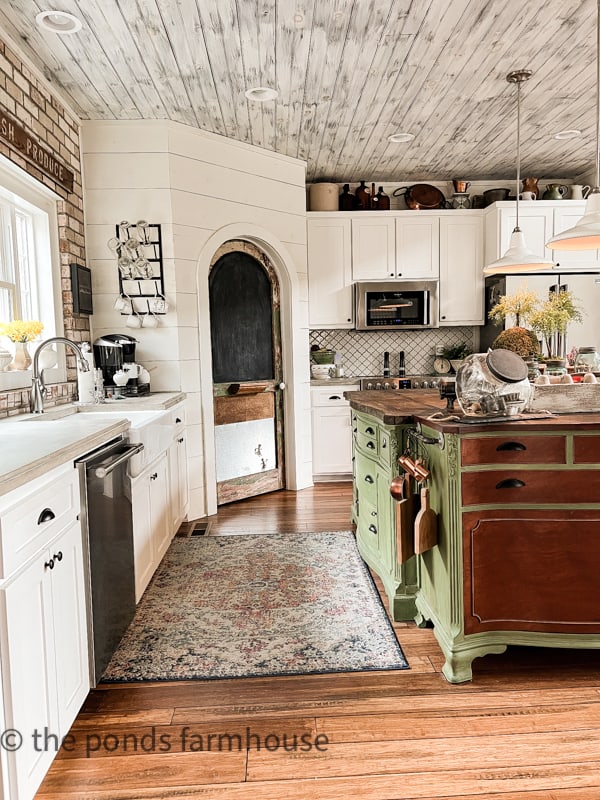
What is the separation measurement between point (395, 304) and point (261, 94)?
7.89 feet

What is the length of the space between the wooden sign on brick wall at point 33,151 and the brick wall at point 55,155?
3 cm

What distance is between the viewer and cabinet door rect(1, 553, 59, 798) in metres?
1.41

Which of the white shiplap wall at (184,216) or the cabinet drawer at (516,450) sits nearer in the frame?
the cabinet drawer at (516,450)

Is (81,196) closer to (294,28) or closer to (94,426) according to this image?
(294,28)

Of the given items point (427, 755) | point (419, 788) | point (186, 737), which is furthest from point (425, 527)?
point (186, 737)

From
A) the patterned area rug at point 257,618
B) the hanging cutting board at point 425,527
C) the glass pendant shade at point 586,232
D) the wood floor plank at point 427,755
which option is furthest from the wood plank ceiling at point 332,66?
the wood floor plank at point 427,755

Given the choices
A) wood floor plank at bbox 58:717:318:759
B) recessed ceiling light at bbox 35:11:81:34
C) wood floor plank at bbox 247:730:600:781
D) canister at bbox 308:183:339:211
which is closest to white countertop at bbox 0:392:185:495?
wood floor plank at bbox 58:717:318:759

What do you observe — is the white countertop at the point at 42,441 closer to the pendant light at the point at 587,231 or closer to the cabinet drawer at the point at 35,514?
the cabinet drawer at the point at 35,514

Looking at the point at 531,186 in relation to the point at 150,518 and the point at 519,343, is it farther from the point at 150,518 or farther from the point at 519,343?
the point at 150,518

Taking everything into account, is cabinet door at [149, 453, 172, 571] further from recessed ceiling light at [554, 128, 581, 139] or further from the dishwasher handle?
recessed ceiling light at [554, 128, 581, 139]

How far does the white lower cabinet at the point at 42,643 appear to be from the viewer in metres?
1.41

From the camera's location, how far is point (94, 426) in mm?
2389

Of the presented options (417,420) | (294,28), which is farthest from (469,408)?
(294,28)

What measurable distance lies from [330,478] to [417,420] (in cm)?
314
